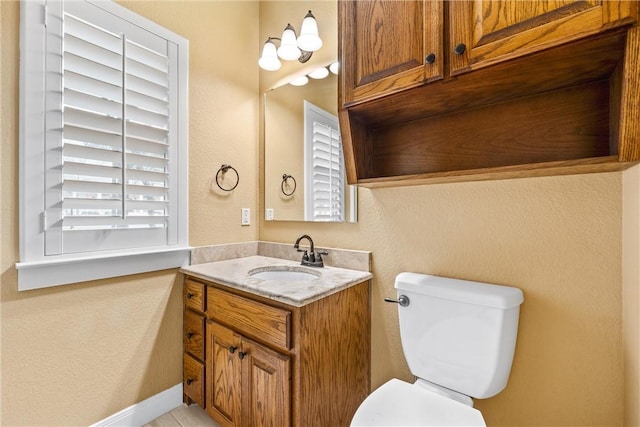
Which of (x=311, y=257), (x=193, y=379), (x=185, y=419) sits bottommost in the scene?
(x=185, y=419)

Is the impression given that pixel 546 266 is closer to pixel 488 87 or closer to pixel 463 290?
pixel 463 290

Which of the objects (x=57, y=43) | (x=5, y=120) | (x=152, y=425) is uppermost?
(x=57, y=43)

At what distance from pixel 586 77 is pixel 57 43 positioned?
2007 millimetres

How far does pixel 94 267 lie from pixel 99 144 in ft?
1.83

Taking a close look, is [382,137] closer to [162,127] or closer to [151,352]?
[162,127]

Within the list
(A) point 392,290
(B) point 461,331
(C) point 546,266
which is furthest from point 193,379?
(C) point 546,266

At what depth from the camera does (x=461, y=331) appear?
107 cm

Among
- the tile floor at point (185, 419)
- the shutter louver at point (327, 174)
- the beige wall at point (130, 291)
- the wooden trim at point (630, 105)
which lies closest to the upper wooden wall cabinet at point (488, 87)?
the wooden trim at point (630, 105)

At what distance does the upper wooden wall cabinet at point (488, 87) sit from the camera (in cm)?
78

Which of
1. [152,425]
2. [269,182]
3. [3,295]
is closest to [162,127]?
[269,182]

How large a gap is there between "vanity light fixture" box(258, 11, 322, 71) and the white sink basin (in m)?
1.20

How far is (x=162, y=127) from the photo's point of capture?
5.10 feet

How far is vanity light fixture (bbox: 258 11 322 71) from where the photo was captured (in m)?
1.56

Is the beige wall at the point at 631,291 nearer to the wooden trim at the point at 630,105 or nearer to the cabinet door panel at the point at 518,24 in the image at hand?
the wooden trim at the point at 630,105
